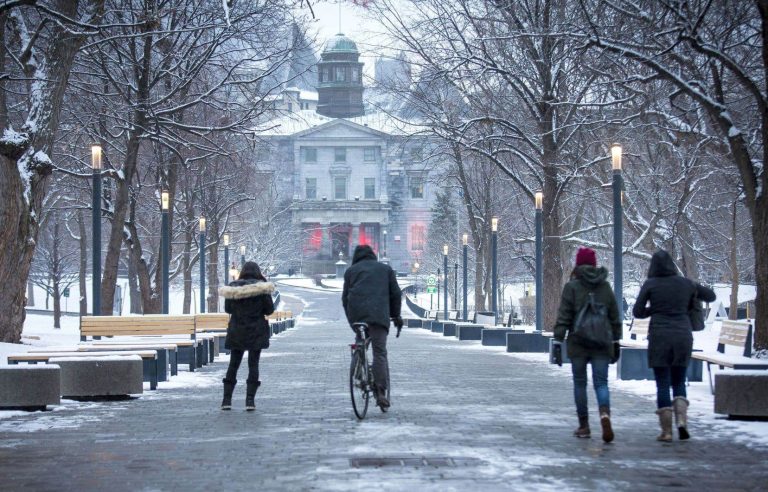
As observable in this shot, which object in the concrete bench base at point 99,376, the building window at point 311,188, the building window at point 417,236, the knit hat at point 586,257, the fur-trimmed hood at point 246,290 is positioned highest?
the building window at point 311,188

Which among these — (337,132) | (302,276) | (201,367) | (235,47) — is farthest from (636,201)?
(337,132)

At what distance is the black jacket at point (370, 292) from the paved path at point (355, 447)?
1.06m

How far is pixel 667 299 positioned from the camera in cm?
1148

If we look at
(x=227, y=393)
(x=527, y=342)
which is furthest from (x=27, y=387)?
(x=527, y=342)

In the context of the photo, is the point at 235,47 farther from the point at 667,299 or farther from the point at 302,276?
the point at 302,276

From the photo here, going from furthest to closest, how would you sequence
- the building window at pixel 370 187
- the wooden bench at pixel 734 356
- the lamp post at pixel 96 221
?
the building window at pixel 370 187 < the lamp post at pixel 96 221 < the wooden bench at pixel 734 356

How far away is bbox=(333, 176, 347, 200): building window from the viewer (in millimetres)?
143375

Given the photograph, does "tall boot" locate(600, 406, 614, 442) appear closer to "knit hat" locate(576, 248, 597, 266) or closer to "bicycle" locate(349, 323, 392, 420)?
"knit hat" locate(576, 248, 597, 266)

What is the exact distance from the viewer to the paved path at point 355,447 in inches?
348

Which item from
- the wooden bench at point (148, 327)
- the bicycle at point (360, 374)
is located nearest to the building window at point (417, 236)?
the wooden bench at point (148, 327)

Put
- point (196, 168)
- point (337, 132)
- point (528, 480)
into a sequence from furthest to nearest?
point (337, 132) < point (196, 168) < point (528, 480)

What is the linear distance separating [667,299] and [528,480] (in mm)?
3348

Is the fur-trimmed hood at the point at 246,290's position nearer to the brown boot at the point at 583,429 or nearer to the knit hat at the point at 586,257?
the knit hat at the point at 586,257

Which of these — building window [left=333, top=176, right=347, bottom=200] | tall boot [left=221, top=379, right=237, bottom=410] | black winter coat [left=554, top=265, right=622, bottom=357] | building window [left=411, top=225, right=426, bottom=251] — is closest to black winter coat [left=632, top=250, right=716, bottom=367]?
black winter coat [left=554, top=265, right=622, bottom=357]
